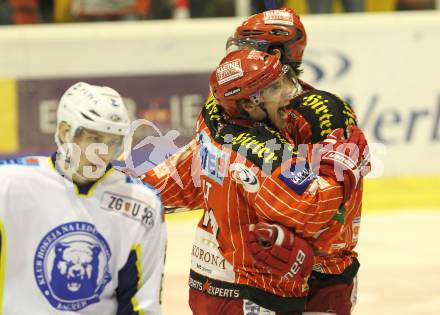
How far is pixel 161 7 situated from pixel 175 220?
1979 mm

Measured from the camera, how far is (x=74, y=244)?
2.91 meters

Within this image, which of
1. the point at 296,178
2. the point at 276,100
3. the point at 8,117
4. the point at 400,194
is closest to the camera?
the point at 296,178

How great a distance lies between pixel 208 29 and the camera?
27.0 ft

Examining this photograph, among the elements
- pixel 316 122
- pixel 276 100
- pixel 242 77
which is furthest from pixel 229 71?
pixel 316 122

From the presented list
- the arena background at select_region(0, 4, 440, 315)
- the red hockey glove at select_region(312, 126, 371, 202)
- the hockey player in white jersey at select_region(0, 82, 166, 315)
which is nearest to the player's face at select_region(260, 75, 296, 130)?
the red hockey glove at select_region(312, 126, 371, 202)

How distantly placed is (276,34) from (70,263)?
1.45 metres

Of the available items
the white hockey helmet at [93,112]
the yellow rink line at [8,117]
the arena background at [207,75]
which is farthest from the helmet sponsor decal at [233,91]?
the yellow rink line at [8,117]

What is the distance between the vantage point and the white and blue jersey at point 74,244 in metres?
2.86

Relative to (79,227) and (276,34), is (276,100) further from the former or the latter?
(79,227)

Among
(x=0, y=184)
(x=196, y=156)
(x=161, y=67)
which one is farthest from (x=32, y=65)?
(x=0, y=184)

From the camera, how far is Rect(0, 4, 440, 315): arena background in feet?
26.5

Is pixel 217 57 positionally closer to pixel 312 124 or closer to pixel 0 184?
pixel 312 124

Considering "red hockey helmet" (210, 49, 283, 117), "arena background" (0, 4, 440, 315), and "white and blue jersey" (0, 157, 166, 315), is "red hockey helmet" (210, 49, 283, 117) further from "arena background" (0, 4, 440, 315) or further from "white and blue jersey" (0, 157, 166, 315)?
"arena background" (0, 4, 440, 315)

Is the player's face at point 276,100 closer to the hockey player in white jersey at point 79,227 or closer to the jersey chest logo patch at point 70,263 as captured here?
the hockey player in white jersey at point 79,227
